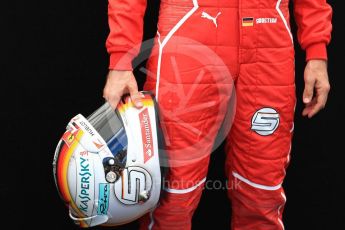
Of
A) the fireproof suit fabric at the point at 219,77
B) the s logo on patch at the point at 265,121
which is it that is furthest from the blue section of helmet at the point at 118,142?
the s logo on patch at the point at 265,121

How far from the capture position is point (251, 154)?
1.35m

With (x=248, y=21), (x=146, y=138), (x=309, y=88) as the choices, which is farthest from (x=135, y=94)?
(x=309, y=88)

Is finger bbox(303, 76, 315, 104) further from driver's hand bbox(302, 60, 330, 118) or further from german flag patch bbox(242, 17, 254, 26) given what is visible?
german flag patch bbox(242, 17, 254, 26)

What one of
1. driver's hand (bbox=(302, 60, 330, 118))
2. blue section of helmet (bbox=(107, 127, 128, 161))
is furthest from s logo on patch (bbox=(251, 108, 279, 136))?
Answer: blue section of helmet (bbox=(107, 127, 128, 161))

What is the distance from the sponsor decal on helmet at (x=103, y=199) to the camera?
1.23 m

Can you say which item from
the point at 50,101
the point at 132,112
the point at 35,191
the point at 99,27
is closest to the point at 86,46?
the point at 99,27

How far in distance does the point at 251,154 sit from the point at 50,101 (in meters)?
0.64

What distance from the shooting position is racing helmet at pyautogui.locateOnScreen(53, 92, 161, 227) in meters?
1.23

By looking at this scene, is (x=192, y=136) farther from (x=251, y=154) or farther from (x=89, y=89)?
(x=89, y=89)

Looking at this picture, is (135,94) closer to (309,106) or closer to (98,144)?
(98,144)

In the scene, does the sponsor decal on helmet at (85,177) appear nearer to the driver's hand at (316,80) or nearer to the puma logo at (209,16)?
the puma logo at (209,16)

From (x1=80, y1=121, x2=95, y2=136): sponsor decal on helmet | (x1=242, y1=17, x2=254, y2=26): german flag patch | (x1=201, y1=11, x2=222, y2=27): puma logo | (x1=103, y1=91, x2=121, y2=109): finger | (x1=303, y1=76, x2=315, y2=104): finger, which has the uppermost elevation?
(x1=201, y1=11, x2=222, y2=27): puma logo

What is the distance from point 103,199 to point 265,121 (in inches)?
18.5

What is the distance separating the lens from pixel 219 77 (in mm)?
1270
